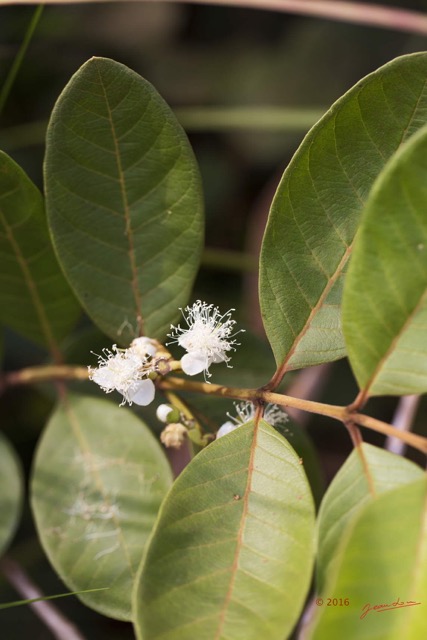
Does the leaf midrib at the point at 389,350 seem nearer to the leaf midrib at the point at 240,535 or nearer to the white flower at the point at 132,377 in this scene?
the leaf midrib at the point at 240,535

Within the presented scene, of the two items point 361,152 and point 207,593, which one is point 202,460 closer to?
point 207,593

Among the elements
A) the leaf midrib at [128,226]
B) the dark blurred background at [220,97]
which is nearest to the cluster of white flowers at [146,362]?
the leaf midrib at [128,226]

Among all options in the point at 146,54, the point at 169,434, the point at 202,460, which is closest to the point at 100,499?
the point at 169,434

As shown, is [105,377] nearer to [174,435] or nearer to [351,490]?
[174,435]

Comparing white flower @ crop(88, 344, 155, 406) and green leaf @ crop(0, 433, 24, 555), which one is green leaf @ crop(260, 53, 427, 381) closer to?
white flower @ crop(88, 344, 155, 406)

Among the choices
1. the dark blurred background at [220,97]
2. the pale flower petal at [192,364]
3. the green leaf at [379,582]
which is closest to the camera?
the green leaf at [379,582]

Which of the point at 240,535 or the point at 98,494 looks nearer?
the point at 240,535
